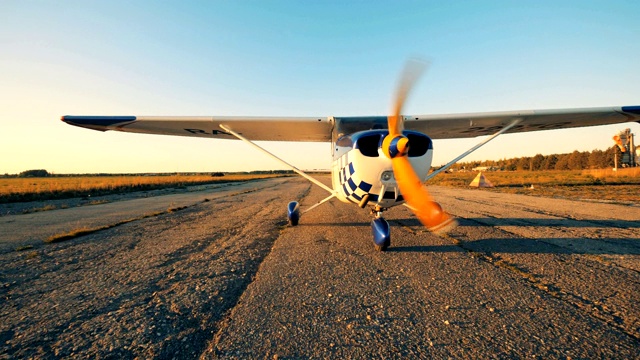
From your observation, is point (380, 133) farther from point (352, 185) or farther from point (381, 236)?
point (381, 236)

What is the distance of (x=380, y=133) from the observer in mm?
4113

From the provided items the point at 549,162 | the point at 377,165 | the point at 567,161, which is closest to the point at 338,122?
the point at 377,165

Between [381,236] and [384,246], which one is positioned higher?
[381,236]

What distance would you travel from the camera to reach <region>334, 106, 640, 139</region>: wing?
227 inches

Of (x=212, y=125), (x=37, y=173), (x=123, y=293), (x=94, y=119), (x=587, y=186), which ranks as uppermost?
(x=37, y=173)

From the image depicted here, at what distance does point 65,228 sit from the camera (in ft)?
21.1

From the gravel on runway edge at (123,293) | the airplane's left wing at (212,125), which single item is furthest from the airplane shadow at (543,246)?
the airplane's left wing at (212,125)

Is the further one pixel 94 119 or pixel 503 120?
pixel 503 120

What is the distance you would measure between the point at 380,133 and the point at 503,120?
4402 mm

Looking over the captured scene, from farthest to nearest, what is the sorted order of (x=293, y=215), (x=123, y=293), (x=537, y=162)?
1. (x=537, y=162)
2. (x=293, y=215)
3. (x=123, y=293)

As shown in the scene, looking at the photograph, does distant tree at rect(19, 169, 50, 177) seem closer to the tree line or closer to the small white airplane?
the small white airplane

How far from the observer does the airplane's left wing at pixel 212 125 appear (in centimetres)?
606

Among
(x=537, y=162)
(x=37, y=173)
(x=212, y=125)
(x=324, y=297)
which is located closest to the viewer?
(x=324, y=297)

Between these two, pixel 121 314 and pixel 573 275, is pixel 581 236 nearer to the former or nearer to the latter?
pixel 573 275
